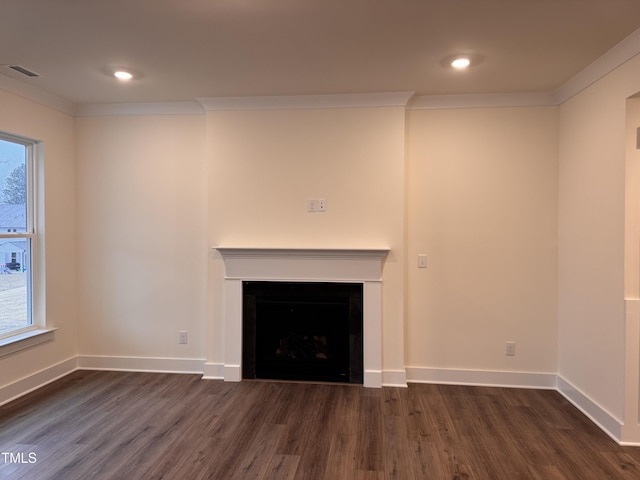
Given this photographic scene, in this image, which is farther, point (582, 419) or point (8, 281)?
point (8, 281)

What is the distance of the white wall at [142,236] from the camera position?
3609mm

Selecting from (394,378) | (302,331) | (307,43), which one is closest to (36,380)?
(302,331)

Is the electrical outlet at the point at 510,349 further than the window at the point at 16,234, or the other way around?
the electrical outlet at the point at 510,349

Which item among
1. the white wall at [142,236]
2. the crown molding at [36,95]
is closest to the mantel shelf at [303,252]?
the white wall at [142,236]

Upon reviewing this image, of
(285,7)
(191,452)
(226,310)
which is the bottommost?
(191,452)

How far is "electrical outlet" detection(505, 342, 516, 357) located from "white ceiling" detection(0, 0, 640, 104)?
210 centimetres

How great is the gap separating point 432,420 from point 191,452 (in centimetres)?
159

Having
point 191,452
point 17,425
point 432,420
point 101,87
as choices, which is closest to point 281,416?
point 191,452

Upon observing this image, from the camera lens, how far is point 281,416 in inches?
110

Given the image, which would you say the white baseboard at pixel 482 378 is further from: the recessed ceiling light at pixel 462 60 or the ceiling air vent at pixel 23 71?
the ceiling air vent at pixel 23 71

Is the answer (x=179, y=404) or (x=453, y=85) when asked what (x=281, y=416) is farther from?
(x=453, y=85)

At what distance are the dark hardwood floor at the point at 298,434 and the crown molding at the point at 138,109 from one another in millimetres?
2396

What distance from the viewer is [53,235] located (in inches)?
136

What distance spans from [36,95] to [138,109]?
759 mm
